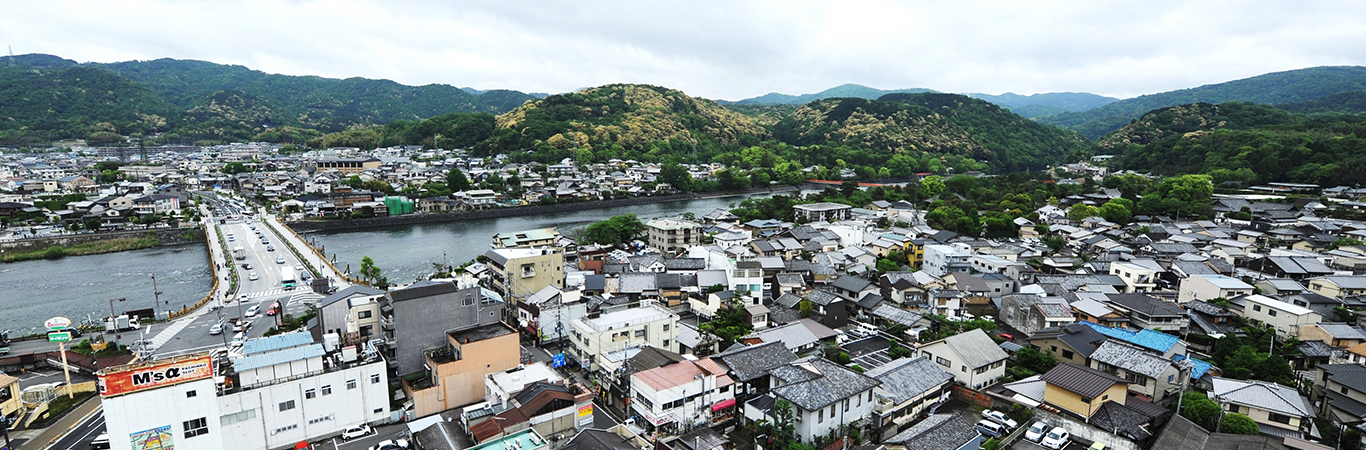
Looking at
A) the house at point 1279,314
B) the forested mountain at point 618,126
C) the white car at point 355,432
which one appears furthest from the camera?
the forested mountain at point 618,126

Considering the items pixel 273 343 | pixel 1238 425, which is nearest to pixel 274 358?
pixel 273 343

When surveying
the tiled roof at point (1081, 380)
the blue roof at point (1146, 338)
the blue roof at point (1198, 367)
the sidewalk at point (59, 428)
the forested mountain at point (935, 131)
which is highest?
the forested mountain at point (935, 131)

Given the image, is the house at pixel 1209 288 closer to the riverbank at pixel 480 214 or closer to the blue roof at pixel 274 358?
the blue roof at pixel 274 358

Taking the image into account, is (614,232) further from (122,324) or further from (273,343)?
(273,343)

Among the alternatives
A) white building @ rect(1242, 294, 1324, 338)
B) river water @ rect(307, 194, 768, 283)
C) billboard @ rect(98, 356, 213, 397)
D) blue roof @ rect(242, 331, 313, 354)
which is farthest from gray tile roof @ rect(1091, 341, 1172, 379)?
river water @ rect(307, 194, 768, 283)

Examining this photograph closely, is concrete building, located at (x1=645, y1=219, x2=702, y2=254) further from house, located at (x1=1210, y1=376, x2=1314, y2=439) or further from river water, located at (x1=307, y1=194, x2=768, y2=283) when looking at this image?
house, located at (x1=1210, y1=376, x2=1314, y2=439)

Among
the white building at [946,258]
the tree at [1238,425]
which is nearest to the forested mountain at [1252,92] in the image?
the white building at [946,258]
